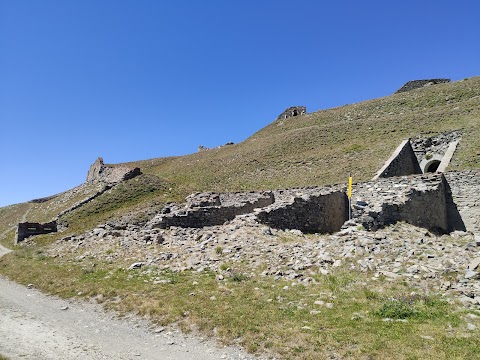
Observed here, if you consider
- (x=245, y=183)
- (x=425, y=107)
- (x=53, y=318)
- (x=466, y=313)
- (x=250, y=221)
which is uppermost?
(x=425, y=107)

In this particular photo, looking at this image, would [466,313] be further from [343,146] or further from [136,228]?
[343,146]

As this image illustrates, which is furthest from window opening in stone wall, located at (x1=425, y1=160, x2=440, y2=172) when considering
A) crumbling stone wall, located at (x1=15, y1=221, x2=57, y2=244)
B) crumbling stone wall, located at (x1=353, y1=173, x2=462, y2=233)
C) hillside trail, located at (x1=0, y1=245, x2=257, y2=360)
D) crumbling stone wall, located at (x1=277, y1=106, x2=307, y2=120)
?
crumbling stone wall, located at (x1=15, y1=221, x2=57, y2=244)

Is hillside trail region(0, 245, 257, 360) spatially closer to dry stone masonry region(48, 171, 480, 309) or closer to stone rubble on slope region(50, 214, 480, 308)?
dry stone masonry region(48, 171, 480, 309)

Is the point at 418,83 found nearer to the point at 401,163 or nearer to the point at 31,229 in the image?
the point at 401,163

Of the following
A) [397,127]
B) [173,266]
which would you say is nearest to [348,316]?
[173,266]

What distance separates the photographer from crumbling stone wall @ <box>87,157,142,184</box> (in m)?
48.0

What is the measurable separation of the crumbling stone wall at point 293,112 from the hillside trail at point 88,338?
2755 inches

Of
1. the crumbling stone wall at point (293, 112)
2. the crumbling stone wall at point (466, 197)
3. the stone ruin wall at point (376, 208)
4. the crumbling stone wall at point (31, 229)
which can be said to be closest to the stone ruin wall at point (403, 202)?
the stone ruin wall at point (376, 208)

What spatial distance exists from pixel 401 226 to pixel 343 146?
27.6 meters

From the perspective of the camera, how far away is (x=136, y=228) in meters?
23.8

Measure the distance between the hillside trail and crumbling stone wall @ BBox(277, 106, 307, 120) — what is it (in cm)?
6999

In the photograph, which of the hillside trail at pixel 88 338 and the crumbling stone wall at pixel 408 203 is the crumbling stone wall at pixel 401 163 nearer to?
the crumbling stone wall at pixel 408 203

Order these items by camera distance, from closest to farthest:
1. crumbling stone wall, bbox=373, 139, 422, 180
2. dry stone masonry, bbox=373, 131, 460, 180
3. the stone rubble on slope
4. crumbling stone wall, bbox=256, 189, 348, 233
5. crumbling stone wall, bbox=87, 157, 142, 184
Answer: the stone rubble on slope
crumbling stone wall, bbox=256, 189, 348, 233
crumbling stone wall, bbox=373, 139, 422, 180
dry stone masonry, bbox=373, 131, 460, 180
crumbling stone wall, bbox=87, 157, 142, 184

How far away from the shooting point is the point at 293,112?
77625 millimetres
